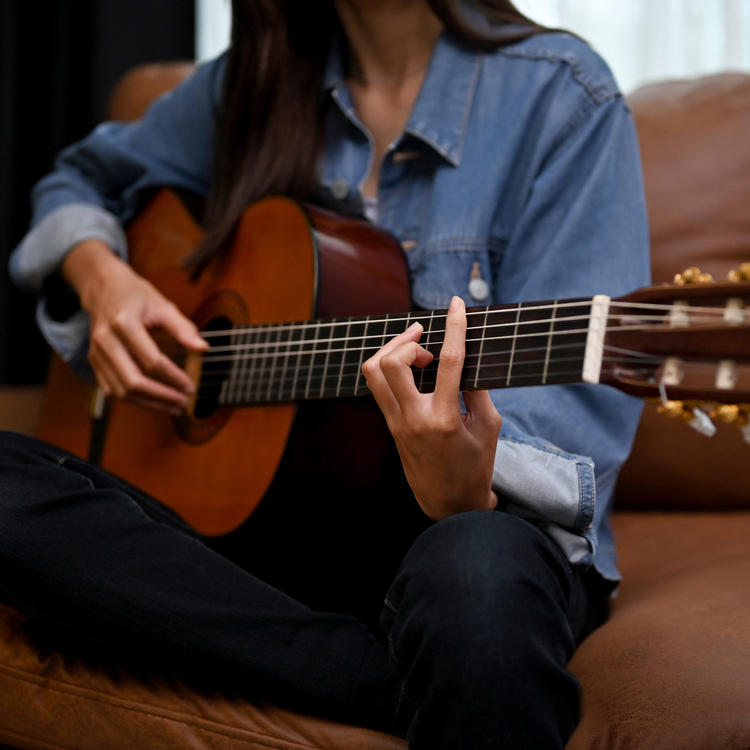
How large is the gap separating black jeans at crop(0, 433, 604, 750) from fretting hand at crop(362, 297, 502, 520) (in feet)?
0.16

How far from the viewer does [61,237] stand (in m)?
1.25

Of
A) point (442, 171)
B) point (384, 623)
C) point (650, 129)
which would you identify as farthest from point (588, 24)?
point (384, 623)

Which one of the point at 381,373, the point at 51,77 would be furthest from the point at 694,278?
the point at 51,77

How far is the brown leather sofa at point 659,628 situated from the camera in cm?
61

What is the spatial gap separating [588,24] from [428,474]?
57.0 inches

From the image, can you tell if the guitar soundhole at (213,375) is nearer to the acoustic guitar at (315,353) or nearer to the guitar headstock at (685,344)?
the acoustic guitar at (315,353)

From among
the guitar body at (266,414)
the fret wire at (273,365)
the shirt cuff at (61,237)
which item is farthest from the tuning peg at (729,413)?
the shirt cuff at (61,237)

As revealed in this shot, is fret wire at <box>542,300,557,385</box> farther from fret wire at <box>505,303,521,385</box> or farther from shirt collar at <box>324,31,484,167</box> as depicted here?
shirt collar at <box>324,31,484,167</box>

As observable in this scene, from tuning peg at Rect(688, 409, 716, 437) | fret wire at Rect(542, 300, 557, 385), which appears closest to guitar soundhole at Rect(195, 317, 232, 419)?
fret wire at Rect(542, 300, 557, 385)

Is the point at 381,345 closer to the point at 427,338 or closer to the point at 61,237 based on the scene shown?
the point at 427,338

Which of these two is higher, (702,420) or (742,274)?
(742,274)

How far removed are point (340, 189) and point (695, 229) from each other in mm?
556

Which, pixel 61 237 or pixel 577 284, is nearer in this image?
pixel 577 284

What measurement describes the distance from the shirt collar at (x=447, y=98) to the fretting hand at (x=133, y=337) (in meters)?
0.41
